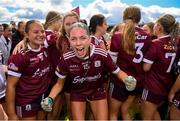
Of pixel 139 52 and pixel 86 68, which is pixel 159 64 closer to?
pixel 139 52

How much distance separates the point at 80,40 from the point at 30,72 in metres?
0.97

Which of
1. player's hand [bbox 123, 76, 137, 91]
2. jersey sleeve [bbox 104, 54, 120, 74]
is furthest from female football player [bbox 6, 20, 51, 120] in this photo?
player's hand [bbox 123, 76, 137, 91]

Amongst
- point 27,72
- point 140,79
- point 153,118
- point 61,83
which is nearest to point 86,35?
point 61,83

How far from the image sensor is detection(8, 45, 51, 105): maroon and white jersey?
175 inches

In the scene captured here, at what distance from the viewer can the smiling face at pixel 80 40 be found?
4027 mm

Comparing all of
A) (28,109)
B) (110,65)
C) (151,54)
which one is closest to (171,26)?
(151,54)

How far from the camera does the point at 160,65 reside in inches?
186

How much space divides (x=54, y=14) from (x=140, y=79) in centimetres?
175

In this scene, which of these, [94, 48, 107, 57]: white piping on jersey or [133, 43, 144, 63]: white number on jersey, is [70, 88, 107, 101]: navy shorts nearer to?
[94, 48, 107, 57]: white piping on jersey

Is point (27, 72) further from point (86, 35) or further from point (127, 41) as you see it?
Answer: point (127, 41)

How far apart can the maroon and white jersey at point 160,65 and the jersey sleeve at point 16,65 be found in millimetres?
1725

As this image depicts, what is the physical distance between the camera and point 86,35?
13.3 ft

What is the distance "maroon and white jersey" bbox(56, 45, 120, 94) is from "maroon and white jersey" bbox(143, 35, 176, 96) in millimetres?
665

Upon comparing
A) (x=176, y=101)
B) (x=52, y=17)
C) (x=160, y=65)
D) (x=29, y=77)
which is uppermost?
(x=52, y=17)
